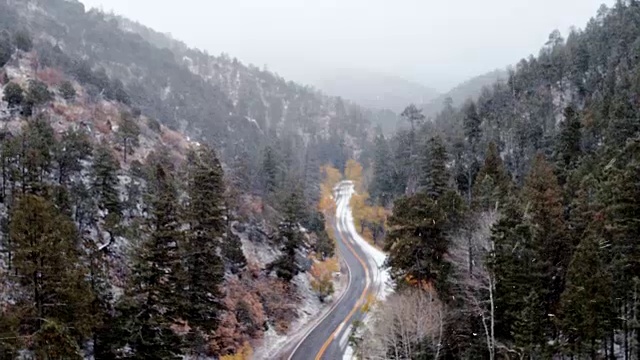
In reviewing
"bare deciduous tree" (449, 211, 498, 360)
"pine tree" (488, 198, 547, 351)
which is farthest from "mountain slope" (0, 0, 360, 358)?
"pine tree" (488, 198, 547, 351)

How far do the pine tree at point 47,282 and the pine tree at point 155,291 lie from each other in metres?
2.40

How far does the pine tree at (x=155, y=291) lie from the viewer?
2228cm

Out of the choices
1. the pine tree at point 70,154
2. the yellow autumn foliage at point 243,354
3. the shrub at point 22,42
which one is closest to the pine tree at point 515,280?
the yellow autumn foliage at point 243,354

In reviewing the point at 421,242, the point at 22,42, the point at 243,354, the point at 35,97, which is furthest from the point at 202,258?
the point at 22,42

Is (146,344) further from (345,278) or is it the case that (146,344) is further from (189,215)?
(345,278)

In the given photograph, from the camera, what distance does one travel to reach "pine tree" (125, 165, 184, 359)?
73.1ft

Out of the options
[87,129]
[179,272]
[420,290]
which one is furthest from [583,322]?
[87,129]

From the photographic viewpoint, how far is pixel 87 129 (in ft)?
176

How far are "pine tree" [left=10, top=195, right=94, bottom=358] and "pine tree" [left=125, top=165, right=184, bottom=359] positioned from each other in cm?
240

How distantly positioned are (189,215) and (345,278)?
38.0 metres

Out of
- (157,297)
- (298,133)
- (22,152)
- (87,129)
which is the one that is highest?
(298,133)

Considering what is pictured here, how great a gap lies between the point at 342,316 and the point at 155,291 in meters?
28.3

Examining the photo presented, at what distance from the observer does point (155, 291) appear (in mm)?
22984

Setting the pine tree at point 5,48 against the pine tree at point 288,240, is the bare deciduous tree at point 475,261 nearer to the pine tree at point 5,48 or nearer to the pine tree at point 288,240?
the pine tree at point 288,240
